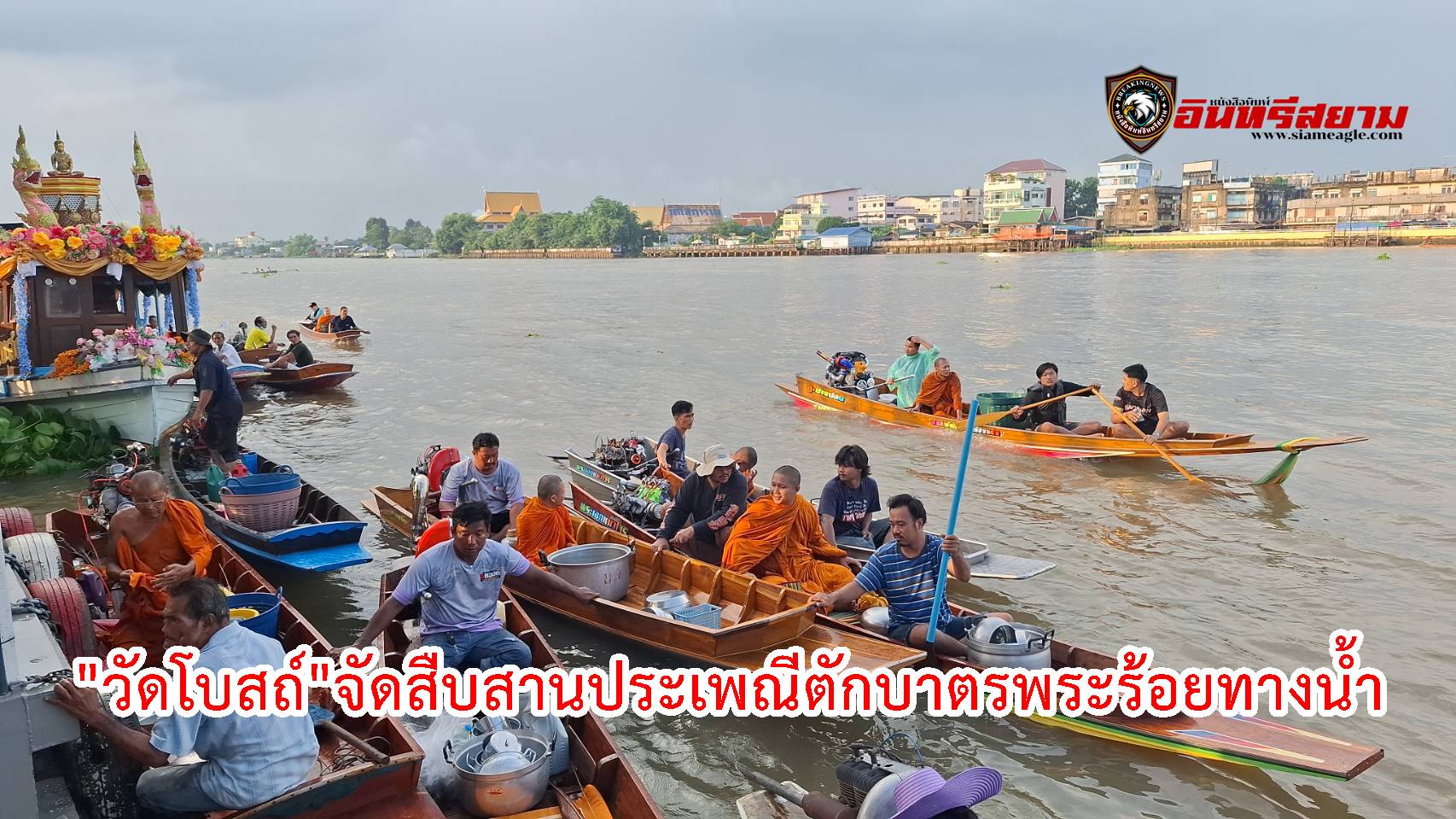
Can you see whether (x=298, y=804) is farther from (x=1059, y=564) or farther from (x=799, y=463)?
(x=799, y=463)

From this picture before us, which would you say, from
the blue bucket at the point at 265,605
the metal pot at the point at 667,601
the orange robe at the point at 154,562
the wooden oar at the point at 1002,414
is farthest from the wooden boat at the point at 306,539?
the wooden oar at the point at 1002,414

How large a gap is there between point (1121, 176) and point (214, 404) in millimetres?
114575

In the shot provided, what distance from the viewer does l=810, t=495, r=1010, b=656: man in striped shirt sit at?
18.0ft

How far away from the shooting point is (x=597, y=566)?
6.75m

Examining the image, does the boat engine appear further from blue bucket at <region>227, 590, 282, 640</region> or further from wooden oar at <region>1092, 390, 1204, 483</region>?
blue bucket at <region>227, 590, 282, 640</region>

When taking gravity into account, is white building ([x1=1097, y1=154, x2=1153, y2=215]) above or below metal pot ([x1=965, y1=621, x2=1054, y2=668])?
above

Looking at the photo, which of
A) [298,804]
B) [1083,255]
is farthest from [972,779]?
[1083,255]

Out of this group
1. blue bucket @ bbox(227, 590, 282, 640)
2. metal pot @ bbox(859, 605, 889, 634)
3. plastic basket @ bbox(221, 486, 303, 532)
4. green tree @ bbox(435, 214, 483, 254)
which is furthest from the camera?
green tree @ bbox(435, 214, 483, 254)

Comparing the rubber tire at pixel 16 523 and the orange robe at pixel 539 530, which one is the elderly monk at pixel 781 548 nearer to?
the orange robe at pixel 539 530

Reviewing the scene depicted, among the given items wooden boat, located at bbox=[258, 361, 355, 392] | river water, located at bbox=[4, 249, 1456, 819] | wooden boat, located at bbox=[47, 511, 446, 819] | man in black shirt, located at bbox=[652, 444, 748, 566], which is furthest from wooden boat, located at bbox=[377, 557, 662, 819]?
wooden boat, located at bbox=[258, 361, 355, 392]

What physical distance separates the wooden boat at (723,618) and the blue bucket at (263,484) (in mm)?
2079

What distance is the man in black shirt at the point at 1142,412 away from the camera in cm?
1127

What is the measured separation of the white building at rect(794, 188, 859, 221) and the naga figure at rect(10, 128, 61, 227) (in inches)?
4815

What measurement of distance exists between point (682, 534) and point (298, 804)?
3.71 metres
